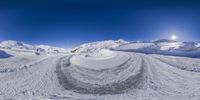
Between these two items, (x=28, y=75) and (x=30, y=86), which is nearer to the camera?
(x=30, y=86)

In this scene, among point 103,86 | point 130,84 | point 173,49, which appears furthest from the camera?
point 173,49

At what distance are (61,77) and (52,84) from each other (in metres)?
2.15

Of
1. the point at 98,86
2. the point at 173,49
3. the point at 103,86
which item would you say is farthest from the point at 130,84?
the point at 173,49

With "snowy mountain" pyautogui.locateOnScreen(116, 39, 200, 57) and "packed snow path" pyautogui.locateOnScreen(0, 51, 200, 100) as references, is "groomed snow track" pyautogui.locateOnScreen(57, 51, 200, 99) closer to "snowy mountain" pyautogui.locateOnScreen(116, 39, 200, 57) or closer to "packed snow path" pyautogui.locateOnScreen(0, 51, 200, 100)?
"packed snow path" pyautogui.locateOnScreen(0, 51, 200, 100)

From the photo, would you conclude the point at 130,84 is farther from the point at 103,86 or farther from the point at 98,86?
the point at 98,86

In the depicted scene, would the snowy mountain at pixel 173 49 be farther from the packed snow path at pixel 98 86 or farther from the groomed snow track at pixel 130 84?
the packed snow path at pixel 98 86

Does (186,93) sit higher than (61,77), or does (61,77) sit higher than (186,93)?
(61,77)

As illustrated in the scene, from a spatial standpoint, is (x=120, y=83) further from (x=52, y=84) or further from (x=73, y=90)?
(x=52, y=84)

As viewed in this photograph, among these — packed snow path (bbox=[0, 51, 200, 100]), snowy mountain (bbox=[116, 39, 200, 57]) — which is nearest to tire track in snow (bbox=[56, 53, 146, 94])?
packed snow path (bbox=[0, 51, 200, 100])

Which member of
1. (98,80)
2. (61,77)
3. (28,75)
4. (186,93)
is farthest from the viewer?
(28,75)

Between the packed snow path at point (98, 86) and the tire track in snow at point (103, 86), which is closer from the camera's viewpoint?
the packed snow path at point (98, 86)

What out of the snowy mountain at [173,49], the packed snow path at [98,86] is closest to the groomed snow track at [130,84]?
the packed snow path at [98,86]

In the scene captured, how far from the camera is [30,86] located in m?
15.3

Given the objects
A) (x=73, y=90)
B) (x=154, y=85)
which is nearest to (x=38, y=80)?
(x=73, y=90)
